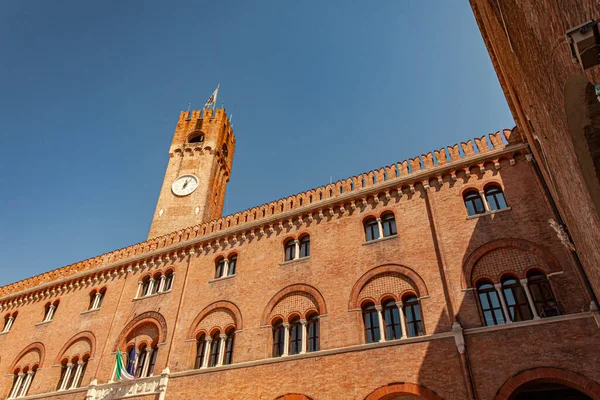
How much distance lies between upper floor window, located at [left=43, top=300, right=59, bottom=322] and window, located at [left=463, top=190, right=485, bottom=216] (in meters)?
16.9

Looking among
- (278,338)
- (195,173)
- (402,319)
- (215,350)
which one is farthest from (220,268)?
(195,173)

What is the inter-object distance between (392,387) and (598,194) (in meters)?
6.64

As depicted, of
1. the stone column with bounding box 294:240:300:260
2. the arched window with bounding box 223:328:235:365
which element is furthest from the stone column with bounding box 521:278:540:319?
the arched window with bounding box 223:328:235:365

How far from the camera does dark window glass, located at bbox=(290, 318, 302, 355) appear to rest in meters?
11.8

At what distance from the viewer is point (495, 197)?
1161cm

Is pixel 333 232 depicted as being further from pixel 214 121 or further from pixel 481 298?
→ pixel 214 121

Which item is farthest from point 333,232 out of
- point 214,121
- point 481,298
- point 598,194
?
point 214,121

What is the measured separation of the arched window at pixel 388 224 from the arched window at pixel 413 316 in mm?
2155

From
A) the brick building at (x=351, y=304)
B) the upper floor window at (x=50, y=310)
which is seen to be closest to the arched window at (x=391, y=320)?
the brick building at (x=351, y=304)

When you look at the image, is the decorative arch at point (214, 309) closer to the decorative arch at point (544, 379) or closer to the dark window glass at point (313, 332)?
the dark window glass at point (313, 332)

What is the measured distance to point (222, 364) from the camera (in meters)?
12.5

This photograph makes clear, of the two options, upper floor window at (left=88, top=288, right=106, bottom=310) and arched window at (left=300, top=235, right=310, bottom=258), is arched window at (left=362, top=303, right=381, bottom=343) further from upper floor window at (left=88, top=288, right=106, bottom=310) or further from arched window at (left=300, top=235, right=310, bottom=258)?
upper floor window at (left=88, top=288, right=106, bottom=310)

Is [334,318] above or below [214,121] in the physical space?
below

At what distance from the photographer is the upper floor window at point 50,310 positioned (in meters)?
→ 17.6
